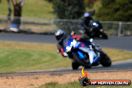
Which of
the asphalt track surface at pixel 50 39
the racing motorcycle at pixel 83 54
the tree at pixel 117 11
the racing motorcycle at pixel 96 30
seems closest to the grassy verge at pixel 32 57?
the racing motorcycle at pixel 96 30

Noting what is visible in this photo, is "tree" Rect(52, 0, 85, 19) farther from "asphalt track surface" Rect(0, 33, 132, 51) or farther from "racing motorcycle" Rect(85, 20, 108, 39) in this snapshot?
"racing motorcycle" Rect(85, 20, 108, 39)

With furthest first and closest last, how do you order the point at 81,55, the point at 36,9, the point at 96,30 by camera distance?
the point at 36,9 < the point at 96,30 < the point at 81,55

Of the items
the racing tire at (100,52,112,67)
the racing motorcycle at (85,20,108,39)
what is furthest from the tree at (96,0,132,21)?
the racing tire at (100,52,112,67)

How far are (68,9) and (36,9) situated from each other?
2709 cm

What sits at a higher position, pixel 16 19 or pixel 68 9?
pixel 16 19

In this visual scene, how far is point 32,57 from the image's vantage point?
26047mm

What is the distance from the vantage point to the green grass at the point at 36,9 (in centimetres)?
7182

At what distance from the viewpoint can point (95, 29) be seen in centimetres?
3170

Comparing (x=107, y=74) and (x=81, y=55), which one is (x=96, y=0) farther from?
(x=107, y=74)

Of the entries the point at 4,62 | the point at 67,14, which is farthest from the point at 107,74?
the point at 67,14

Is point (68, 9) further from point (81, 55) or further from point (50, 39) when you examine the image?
point (81, 55)

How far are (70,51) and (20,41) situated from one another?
1400 cm

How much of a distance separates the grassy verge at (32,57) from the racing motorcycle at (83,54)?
259 centimetres

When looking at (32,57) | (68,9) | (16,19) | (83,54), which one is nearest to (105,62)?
(83,54)
